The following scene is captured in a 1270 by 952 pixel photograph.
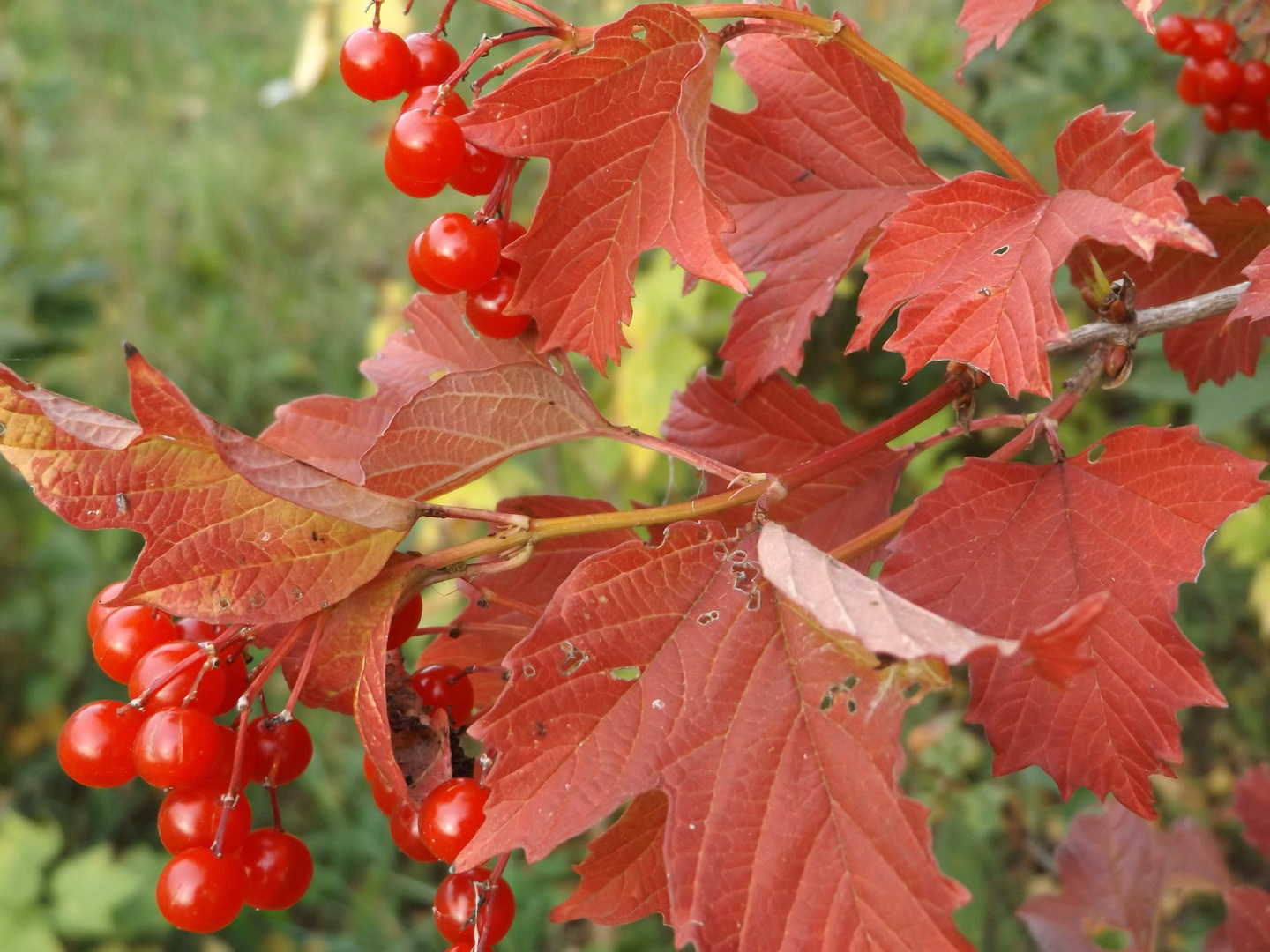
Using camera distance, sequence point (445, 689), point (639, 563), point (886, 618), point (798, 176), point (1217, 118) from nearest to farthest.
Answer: point (886, 618), point (639, 563), point (445, 689), point (798, 176), point (1217, 118)

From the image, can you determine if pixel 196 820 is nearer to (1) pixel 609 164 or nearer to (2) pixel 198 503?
(2) pixel 198 503

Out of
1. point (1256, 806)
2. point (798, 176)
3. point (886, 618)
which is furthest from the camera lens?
point (1256, 806)

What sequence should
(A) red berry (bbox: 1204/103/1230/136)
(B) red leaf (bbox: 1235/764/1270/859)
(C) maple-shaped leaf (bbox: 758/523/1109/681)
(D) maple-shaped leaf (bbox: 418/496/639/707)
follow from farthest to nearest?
(A) red berry (bbox: 1204/103/1230/136) → (B) red leaf (bbox: 1235/764/1270/859) → (D) maple-shaped leaf (bbox: 418/496/639/707) → (C) maple-shaped leaf (bbox: 758/523/1109/681)

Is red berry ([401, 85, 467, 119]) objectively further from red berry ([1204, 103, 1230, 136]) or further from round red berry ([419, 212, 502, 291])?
red berry ([1204, 103, 1230, 136])

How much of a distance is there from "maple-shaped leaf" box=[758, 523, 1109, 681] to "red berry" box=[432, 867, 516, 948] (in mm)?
277

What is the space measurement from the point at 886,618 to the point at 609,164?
12.6 inches

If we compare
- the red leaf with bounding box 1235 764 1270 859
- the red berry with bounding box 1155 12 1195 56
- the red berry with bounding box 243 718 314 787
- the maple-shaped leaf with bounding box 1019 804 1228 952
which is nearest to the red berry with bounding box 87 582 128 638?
the red berry with bounding box 243 718 314 787

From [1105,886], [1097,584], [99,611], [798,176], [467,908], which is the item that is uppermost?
[798,176]

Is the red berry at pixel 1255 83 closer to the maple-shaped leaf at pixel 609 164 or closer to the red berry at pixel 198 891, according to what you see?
the maple-shaped leaf at pixel 609 164

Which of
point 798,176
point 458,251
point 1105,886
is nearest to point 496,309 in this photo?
point 458,251

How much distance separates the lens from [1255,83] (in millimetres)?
1114

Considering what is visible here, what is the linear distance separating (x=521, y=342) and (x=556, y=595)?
0.22 metres

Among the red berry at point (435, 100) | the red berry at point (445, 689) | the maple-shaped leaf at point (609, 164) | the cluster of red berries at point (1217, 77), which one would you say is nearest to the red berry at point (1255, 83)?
the cluster of red berries at point (1217, 77)

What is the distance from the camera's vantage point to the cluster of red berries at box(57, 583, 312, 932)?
593 mm
